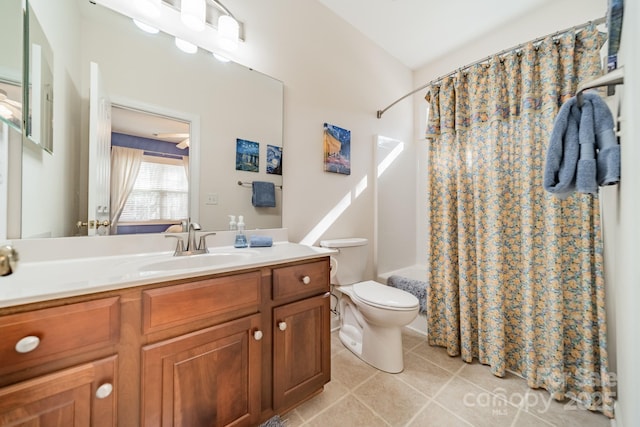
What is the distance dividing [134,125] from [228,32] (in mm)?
776

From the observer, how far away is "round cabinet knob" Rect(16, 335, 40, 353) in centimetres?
58

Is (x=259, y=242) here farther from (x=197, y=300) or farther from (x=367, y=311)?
(x=367, y=311)

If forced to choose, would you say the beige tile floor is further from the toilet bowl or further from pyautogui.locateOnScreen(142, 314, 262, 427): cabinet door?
pyautogui.locateOnScreen(142, 314, 262, 427): cabinet door

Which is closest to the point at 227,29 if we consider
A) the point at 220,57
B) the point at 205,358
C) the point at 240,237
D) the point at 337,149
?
the point at 220,57

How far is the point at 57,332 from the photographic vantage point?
63 centimetres

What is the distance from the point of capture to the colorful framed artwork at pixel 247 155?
153cm

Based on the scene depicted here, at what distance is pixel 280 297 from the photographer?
1079 millimetres

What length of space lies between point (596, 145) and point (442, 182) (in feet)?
2.77

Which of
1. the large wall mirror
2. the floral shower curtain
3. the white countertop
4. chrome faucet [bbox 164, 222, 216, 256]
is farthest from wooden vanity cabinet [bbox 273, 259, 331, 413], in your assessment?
the floral shower curtain

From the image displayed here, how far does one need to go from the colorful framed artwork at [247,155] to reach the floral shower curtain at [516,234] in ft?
4.43

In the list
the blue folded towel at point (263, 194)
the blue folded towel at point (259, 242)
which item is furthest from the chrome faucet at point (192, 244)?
the blue folded towel at point (263, 194)

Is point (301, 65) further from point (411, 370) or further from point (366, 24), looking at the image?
point (411, 370)

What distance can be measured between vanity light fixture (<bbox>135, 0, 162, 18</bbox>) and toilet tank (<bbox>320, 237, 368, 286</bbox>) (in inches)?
66.2

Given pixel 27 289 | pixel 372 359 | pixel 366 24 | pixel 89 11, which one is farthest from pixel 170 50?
pixel 372 359
